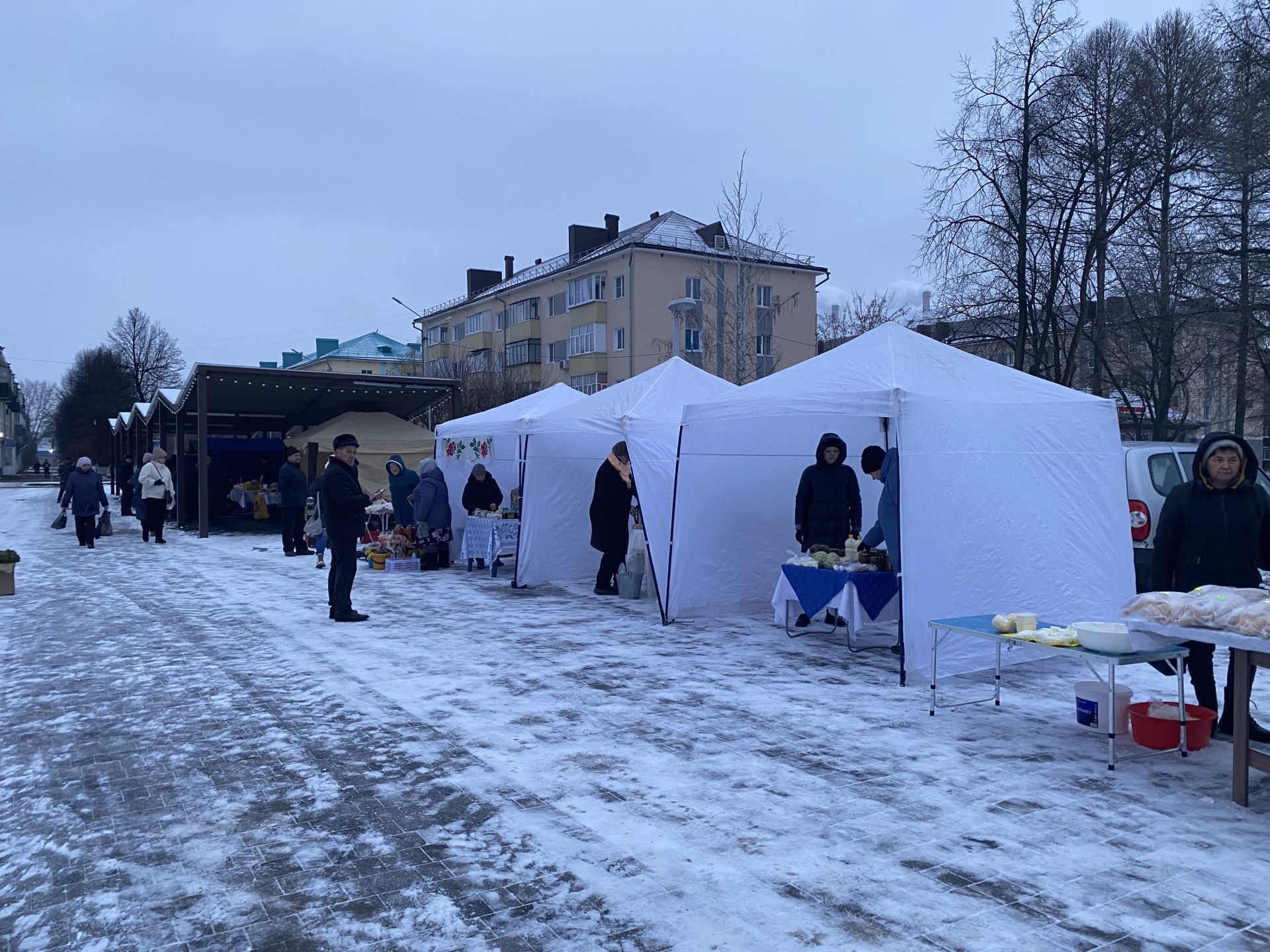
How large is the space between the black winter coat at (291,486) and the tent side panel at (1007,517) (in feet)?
37.5

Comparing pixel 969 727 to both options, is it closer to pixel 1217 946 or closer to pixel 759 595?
pixel 1217 946

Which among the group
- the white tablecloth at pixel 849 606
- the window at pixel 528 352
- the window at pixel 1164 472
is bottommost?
the white tablecloth at pixel 849 606

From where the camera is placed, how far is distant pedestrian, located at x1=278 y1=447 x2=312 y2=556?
15.4 m

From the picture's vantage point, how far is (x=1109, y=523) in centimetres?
764

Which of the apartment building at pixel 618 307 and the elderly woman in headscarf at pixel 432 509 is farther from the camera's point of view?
the apartment building at pixel 618 307

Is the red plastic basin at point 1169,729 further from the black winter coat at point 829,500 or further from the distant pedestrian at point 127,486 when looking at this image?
the distant pedestrian at point 127,486

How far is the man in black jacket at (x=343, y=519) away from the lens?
905 cm

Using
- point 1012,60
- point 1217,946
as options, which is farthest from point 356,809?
point 1012,60

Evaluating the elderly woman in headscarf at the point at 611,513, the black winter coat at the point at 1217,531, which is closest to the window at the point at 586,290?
the elderly woman in headscarf at the point at 611,513

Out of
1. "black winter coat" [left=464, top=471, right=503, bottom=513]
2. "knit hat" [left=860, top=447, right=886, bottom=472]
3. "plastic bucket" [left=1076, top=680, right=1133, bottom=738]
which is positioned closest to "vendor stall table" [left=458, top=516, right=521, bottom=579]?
"black winter coat" [left=464, top=471, right=503, bottom=513]

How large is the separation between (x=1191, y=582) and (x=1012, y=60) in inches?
646

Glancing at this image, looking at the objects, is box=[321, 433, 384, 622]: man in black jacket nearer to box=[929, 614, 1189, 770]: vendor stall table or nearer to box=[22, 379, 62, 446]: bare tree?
box=[929, 614, 1189, 770]: vendor stall table

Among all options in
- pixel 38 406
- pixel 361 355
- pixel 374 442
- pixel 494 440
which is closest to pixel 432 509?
pixel 494 440

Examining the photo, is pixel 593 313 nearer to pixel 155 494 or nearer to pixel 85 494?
pixel 155 494
